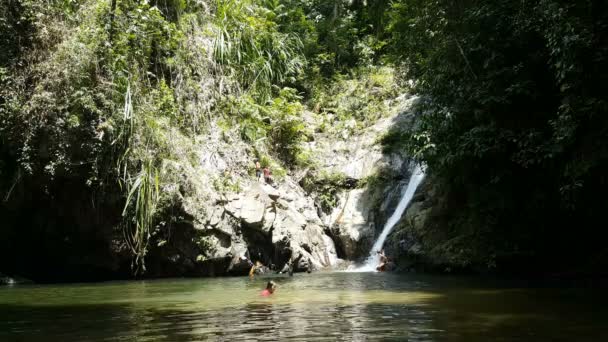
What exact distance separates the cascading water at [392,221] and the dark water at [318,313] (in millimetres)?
4675

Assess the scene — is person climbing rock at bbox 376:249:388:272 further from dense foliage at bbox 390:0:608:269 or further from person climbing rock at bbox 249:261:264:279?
person climbing rock at bbox 249:261:264:279

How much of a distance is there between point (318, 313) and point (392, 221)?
10.3 metres

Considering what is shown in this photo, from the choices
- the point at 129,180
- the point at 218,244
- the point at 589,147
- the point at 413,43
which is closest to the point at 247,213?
the point at 218,244

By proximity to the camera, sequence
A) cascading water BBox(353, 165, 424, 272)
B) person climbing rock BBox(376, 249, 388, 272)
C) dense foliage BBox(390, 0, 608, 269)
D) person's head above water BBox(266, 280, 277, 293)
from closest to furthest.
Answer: dense foliage BBox(390, 0, 608, 269), person's head above water BBox(266, 280, 277, 293), person climbing rock BBox(376, 249, 388, 272), cascading water BBox(353, 165, 424, 272)

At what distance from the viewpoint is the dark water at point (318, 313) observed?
6082 mm

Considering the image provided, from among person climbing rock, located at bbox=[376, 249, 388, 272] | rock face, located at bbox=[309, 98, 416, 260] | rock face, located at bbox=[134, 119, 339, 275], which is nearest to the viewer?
rock face, located at bbox=[134, 119, 339, 275]

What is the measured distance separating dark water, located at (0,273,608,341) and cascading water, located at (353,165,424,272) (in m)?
4.67

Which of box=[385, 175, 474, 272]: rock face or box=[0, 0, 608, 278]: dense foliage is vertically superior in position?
box=[0, 0, 608, 278]: dense foliage

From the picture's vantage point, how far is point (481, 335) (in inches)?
225

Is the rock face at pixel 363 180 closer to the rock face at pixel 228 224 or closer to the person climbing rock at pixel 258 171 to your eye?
the rock face at pixel 228 224

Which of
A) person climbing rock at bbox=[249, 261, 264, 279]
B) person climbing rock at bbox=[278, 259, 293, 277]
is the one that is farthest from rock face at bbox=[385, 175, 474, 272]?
person climbing rock at bbox=[249, 261, 264, 279]

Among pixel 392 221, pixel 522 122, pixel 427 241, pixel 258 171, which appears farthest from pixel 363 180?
pixel 522 122

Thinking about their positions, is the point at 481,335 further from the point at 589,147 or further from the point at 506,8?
the point at 506,8

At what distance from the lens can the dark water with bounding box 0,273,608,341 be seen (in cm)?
608
